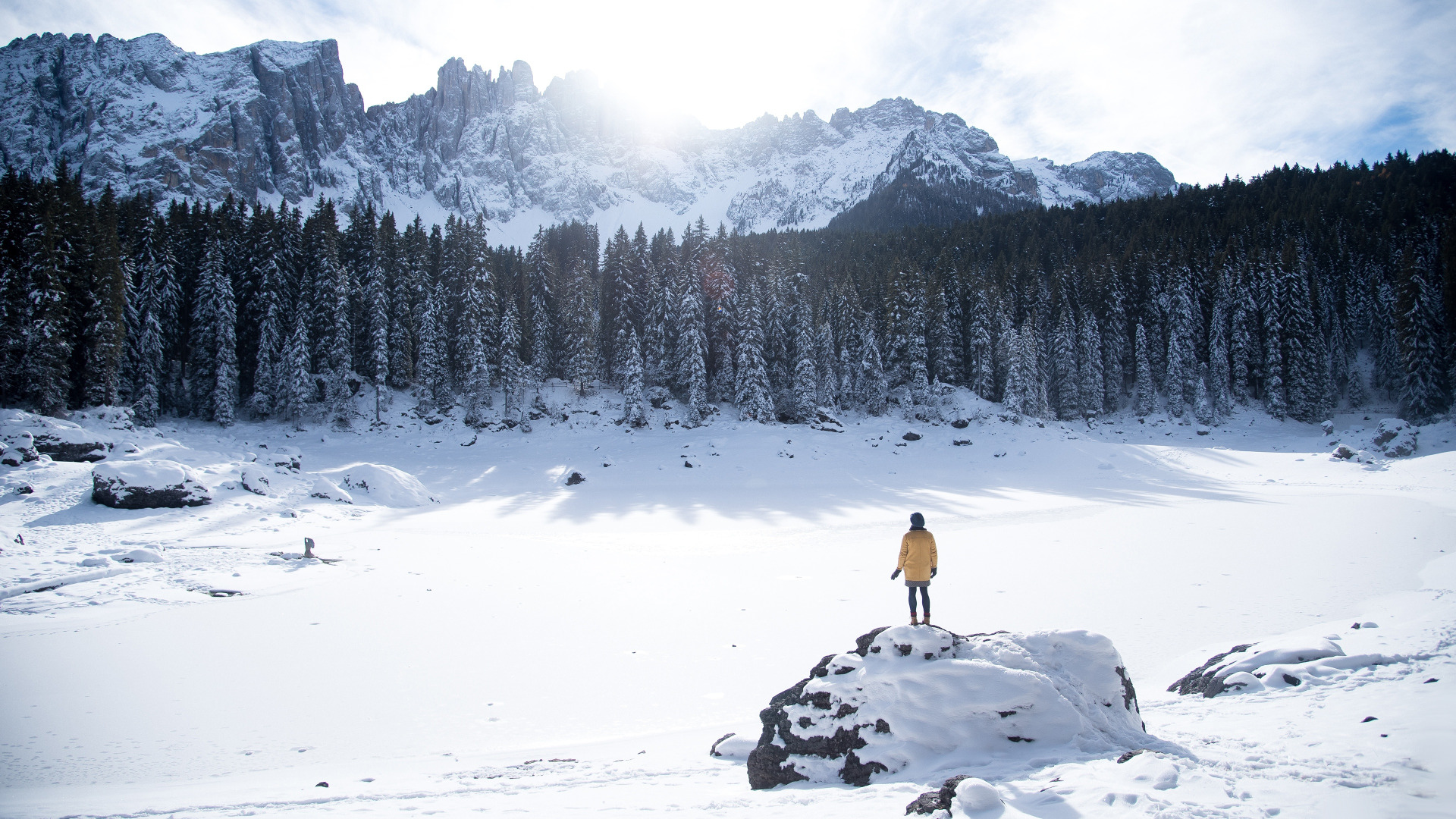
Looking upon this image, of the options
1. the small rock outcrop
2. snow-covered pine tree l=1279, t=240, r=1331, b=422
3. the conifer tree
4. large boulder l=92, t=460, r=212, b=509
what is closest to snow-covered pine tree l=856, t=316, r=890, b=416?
the conifer tree

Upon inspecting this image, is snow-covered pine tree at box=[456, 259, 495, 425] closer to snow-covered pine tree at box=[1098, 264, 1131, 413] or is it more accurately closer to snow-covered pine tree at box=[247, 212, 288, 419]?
snow-covered pine tree at box=[247, 212, 288, 419]

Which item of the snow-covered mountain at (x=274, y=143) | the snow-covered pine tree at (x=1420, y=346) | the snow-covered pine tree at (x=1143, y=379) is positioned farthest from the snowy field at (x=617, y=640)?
the snow-covered mountain at (x=274, y=143)

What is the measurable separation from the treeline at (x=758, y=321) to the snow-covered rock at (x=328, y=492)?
64.1 ft

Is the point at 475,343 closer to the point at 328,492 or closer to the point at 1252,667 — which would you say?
the point at 328,492

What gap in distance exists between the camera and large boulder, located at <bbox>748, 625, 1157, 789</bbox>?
5.25 m

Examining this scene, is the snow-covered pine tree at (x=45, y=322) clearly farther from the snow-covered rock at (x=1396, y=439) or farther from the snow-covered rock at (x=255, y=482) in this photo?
the snow-covered rock at (x=1396, y=439)

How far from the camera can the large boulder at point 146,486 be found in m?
18.8

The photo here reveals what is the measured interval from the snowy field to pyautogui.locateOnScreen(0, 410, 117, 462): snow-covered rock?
2.46 metres

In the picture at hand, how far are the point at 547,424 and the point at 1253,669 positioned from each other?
151 feet

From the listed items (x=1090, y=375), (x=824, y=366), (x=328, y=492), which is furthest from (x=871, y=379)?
(x=328, y=492)

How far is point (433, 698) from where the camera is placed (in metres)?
7.75

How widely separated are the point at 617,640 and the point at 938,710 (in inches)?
237

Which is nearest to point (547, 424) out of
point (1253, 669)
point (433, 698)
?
point (433, 698)

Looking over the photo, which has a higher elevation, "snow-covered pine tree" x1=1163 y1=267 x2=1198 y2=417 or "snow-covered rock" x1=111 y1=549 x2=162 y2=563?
"snow-covered pine tree" x1=1163 y1=267 x2=1198 y2=417
